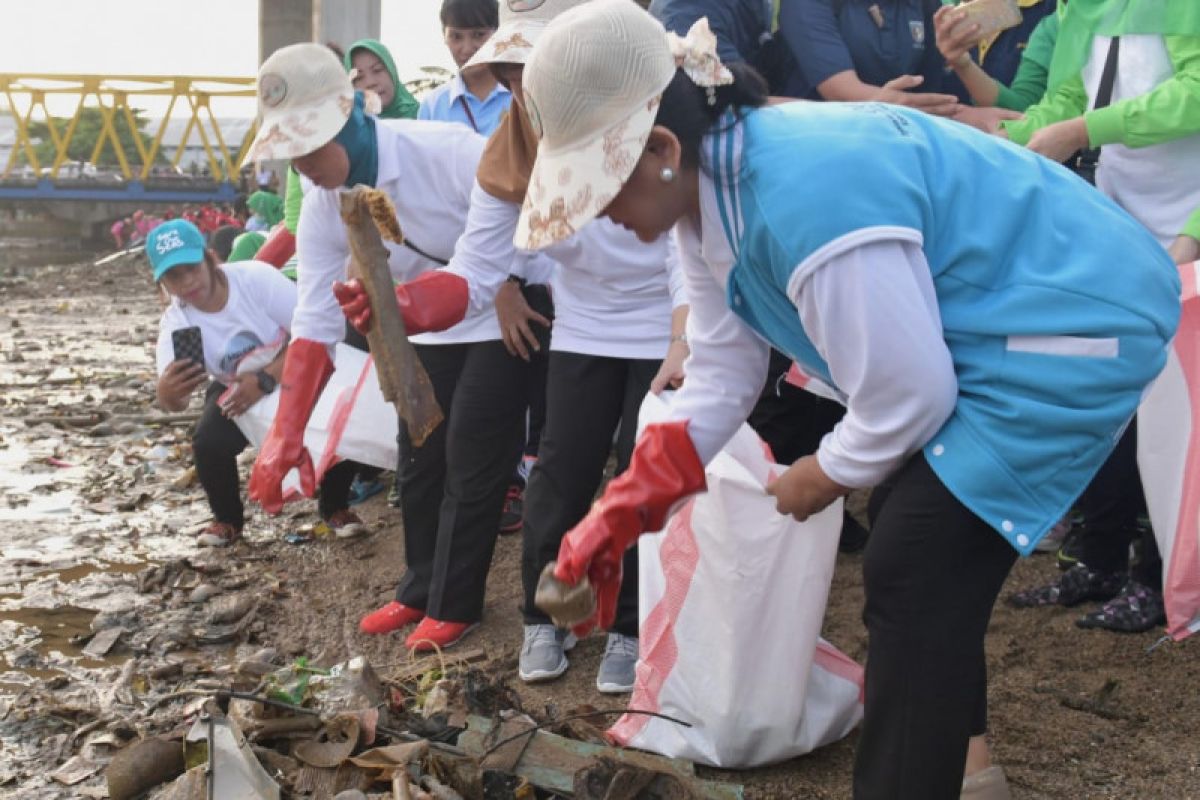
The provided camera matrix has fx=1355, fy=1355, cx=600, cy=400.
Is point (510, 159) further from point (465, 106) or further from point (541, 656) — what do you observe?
point (465, 106)

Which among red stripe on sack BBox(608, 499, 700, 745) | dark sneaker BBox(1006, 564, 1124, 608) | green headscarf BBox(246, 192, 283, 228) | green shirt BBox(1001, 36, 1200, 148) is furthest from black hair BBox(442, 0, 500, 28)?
green headscarf BBox(246, 192, 283, 228)

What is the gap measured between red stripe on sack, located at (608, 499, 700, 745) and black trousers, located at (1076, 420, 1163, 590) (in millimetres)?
1293

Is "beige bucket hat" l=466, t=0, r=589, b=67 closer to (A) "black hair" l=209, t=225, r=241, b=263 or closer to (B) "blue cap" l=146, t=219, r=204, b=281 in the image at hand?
(B) "blue cap" l=146, t=219, r=204, b=281

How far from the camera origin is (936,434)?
77.9 inches

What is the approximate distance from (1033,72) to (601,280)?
1.56 metres

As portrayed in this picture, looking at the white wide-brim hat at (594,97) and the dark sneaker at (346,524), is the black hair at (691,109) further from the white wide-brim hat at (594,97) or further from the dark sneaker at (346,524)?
the dark sneaker at (346,524)

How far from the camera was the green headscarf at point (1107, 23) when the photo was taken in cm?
327

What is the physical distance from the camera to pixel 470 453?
3.77 meters

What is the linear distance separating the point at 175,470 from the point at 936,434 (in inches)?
210

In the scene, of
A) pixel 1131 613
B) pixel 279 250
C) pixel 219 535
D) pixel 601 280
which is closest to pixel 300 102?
pixel 601 280

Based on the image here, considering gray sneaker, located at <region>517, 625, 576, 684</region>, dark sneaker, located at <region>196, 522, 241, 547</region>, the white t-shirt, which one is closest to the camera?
gray sneaker, located at <region>517, 625, 576, 684</region>

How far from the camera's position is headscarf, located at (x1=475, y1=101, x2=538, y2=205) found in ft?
10.6

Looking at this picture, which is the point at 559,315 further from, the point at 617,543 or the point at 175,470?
the point at 175,470

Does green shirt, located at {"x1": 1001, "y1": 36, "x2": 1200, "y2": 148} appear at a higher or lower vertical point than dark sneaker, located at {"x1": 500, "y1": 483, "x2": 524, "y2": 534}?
higher
